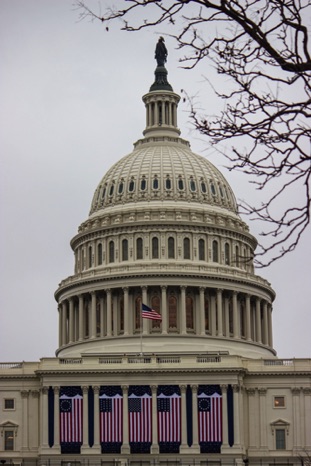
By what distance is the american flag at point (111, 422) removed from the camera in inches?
5556

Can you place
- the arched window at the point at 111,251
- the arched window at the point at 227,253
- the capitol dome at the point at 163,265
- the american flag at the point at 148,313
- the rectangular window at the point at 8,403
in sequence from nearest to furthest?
1. the rectangular window at the point at 8,403
2. the american flag at the point at 148,313
3. the capitol dome at the point at 163,265
4. the arched window at the point at 111,251
5. the arched window at the point at 227,253

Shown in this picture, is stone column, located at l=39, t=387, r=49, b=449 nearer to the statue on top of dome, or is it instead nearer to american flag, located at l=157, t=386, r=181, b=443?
american flag, located at l=157, t=386, r=181, b=443

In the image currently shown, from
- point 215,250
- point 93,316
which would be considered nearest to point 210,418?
point 93,316

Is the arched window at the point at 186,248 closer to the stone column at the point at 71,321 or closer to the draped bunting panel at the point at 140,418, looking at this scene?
the stone column at the point at 71,321

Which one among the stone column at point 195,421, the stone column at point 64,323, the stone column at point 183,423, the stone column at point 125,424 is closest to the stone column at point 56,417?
the stone column at point 125,424

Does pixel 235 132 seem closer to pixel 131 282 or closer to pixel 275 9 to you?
pixel 275 9

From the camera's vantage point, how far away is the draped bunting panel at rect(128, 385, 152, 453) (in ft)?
463

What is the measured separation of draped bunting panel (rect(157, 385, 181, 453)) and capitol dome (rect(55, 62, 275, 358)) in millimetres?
12191

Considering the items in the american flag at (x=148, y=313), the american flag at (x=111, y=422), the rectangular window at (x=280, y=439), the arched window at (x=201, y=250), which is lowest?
the rectangular window at (x=280, y=439)

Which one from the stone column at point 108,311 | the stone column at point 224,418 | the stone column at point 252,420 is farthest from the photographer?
the stone column at point 108,311

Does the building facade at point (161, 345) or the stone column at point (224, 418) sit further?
the building facade at point (161, 345)

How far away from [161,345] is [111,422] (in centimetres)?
1887

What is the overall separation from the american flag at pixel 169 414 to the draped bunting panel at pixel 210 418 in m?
2.36

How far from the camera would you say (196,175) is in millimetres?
174500
